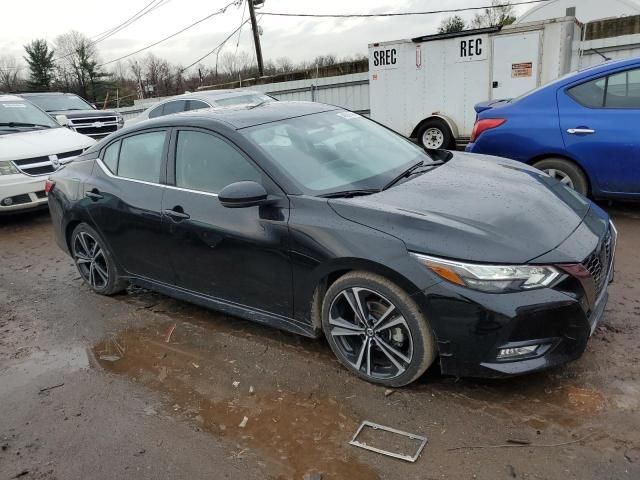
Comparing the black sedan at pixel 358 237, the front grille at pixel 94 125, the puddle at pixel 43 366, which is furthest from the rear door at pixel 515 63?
the front grille at pixel 94 125

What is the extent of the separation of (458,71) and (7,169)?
8150 mm

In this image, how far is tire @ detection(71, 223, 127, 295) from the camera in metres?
4.60

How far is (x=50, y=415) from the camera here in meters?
3.17

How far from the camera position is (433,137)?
11.1 metres

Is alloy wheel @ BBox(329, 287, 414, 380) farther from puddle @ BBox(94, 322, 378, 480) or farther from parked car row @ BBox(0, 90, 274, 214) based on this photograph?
parked car row @ BBox(0, 90, 274, 214)

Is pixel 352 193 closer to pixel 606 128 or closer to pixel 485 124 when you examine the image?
pixel 485 124

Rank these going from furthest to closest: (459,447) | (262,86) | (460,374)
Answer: (262,86) → (460,374) → (459,447)

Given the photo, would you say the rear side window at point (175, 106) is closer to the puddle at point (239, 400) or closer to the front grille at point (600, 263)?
the puddle at point (239, 400)

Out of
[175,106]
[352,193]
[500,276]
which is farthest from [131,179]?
[175,106]

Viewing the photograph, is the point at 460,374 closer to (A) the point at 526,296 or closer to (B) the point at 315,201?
(A) the point at 526,296

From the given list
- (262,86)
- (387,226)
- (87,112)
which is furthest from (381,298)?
(262,86)

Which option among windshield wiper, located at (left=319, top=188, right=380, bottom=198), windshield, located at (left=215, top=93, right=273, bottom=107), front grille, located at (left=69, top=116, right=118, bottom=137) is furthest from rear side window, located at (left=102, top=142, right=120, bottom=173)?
front grille, located at (left=69, top=116, right=118, bottom=137)

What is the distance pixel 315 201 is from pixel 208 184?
0.92 meters

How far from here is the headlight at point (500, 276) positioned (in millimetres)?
2568
